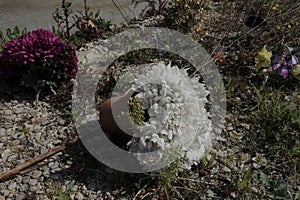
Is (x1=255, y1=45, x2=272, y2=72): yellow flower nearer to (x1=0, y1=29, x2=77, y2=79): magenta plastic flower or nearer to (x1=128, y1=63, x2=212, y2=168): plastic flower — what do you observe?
(x1=128, y1=63, x2=212, y2=168): plastic flower

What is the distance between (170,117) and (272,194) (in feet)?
2.37

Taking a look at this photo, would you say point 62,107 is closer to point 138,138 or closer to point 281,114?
point 138,138

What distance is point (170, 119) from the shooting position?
6.79ft

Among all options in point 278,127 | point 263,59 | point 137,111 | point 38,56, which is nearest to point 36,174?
point 137,111

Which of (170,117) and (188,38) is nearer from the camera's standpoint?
(170,117)

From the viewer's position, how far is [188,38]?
3.22 m

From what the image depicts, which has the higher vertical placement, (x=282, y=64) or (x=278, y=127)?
(x=282, y=64)

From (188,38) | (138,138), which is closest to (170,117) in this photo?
(138,138)

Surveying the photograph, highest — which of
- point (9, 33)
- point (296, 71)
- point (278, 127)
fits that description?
point (296, 71)

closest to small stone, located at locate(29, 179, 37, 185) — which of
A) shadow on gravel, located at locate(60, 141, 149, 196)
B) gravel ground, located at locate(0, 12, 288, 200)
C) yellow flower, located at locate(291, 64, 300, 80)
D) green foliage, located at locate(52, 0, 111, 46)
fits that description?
gravel ground, located at locate(0, 12, 288, 200)

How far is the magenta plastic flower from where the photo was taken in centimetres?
262

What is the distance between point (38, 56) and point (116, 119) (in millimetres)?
753

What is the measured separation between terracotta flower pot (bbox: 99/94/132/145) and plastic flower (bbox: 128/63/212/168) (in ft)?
0.34

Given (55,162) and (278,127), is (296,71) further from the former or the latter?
(55,162)
